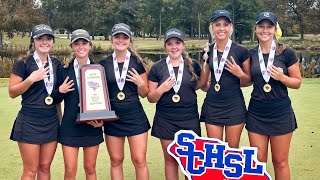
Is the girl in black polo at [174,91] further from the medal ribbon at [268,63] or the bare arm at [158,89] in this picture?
the medal ribbon at [268,63]

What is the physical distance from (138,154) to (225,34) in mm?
1278

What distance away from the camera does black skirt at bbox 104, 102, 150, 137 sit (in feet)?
11.7

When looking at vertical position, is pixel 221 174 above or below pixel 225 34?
below

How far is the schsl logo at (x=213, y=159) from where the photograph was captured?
3406mm

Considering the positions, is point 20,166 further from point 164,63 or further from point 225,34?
point 225,34

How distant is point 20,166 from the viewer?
4582 mm

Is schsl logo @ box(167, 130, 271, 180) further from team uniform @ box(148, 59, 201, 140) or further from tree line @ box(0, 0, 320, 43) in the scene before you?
tree line @ box(0, 0, 320, 43)

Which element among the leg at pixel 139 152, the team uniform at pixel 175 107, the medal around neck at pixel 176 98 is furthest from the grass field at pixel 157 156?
the medal around neck at pixel 176 98

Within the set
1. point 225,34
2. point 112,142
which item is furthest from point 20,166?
point 225,34

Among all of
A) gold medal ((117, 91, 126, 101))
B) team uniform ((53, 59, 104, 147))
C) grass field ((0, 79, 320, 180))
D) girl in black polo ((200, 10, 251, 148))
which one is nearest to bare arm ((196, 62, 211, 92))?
girl in black polo ((200, 10, 251, 148))

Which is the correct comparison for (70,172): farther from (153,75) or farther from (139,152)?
(153,75)

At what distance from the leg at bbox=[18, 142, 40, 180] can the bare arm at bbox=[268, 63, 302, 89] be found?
200 centimetres

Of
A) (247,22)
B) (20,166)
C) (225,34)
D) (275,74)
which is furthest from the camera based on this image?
(247,22)

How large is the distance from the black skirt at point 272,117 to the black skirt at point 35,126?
1.72 m
